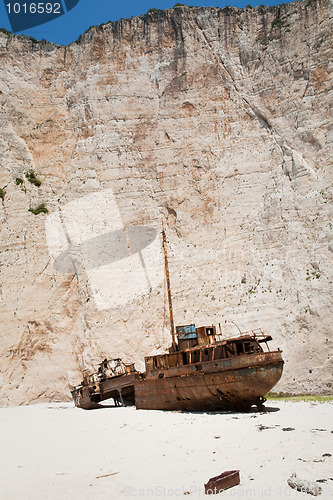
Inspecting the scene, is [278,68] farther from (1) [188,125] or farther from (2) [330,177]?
(2) [330,177]

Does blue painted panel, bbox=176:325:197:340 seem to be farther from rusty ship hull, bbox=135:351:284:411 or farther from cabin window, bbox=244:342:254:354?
cabin window, bbox=244:342:254:354

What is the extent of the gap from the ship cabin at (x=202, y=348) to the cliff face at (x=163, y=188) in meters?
4.45

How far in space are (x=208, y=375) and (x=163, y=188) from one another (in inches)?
663

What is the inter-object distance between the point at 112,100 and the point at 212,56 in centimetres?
821

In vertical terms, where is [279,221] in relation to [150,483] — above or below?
above

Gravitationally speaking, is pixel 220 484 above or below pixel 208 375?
below

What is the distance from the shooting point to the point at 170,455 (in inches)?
363

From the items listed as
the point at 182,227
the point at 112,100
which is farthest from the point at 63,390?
the point at 112,100

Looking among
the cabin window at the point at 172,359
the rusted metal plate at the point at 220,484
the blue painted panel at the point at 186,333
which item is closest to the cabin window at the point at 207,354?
the cabin window at the point at 172,359

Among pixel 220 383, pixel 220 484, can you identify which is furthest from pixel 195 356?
pixel 220 484

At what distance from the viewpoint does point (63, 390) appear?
25.1 metres

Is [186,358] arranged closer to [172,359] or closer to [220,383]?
[172,359]

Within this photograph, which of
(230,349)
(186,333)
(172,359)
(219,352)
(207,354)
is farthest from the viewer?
(186,333)

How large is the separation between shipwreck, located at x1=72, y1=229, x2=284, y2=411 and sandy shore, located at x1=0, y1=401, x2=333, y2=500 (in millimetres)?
885
